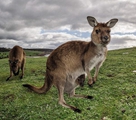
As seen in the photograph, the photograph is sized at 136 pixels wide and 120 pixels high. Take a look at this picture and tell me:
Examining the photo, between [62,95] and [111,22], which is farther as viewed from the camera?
[111,22]

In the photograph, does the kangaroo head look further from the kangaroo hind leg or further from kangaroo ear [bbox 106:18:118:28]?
the kangaroo hind leg

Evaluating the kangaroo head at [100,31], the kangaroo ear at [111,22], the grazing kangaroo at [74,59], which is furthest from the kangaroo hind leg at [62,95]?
the kangaroo ear at [111,22]

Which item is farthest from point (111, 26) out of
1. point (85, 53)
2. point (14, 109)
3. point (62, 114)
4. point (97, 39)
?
point (14, 109)

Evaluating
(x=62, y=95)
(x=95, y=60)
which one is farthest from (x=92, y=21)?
(x=62, y=95)

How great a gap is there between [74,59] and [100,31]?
5.55 feet

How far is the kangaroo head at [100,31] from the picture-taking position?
31.9 feet

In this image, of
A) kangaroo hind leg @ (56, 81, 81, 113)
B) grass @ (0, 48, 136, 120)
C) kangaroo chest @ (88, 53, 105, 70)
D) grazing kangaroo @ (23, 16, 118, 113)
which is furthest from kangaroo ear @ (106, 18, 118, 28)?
grass @ (0, 48, 136, 120)

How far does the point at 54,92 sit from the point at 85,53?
3.62m

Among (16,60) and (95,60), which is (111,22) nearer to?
(95,60)

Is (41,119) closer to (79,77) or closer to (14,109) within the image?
(14,109)

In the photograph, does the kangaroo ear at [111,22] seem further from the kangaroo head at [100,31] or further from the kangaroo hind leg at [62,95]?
the kangaroo hind leg at [62,95]

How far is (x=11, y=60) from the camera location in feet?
62.3

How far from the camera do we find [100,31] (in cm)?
989

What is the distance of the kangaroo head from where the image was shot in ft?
31.9
